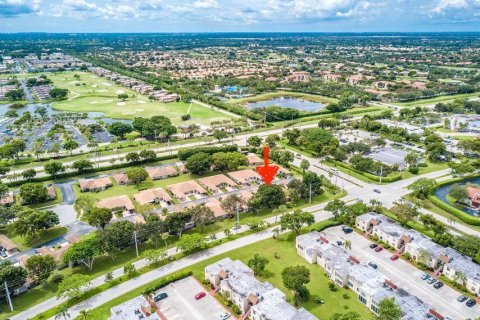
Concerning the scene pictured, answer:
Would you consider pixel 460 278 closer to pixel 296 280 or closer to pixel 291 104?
pixel 296 280

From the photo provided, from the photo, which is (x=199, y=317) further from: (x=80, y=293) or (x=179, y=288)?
(x=80, y=293)

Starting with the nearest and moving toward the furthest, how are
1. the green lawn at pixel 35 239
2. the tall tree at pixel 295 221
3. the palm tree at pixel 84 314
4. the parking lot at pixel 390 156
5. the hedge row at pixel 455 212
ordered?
1. the palm tree at pixel 84 314
2. the tall tree at pixel 295 221
3. the green lawn at pixel 35 239
4. the hedge row at pixel 455 212
5. the parking lot at pixel 390 156

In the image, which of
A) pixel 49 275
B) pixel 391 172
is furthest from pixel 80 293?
pixel 391 172

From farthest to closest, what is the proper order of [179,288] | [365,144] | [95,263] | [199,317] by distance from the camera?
[365,144] → [95,263] → [179,288] → [199,317]

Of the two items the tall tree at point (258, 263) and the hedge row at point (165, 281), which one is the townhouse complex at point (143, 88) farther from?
the tall tree at point (258, 263)

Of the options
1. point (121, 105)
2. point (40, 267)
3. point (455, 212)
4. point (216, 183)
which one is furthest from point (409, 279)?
point (121, 105)

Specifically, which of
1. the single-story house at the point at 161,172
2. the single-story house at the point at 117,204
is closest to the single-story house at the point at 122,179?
the single-story house at the point at 161,172

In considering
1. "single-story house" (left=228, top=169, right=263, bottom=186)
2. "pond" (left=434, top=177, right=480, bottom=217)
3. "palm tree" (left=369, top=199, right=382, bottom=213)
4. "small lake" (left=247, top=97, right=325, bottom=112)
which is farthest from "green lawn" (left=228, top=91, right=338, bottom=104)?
"palm tree" (left=369, top=199, right=382, bottom=213)
